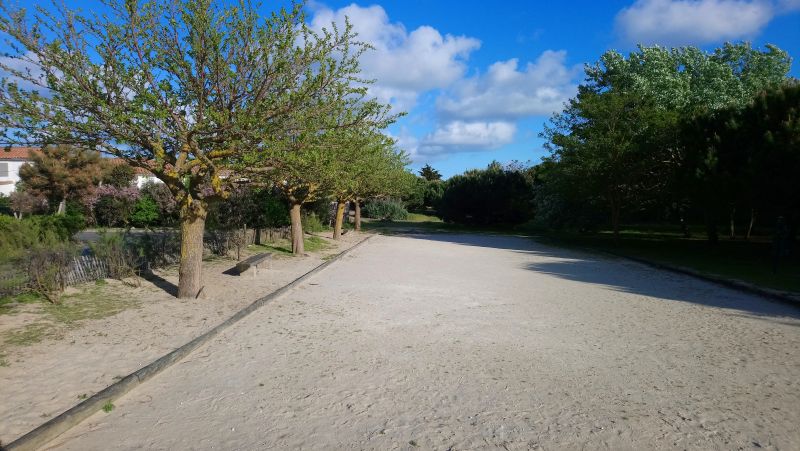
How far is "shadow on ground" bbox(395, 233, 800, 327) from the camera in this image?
31.0 feet

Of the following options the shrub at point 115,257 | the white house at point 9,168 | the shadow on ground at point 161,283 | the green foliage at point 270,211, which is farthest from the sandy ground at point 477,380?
the white house at point 9,168

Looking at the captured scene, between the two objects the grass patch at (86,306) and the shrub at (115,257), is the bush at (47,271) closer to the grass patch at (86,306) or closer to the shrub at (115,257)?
the grass patch at (86,306)

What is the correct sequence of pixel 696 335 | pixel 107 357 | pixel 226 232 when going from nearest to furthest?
pixel 107 357, pixel 696 335, pixel 226 232

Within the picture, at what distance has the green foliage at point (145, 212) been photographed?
29469mm

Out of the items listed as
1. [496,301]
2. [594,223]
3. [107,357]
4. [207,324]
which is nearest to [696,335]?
[496,301]

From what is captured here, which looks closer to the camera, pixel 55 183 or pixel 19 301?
pixel 19 301

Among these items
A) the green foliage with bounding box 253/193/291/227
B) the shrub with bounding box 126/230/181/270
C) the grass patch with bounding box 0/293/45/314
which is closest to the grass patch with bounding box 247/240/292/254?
the green foliage with bounding box 253/193/291/227

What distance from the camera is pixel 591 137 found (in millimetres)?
25172

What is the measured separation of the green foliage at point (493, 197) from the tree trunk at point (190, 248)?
36470 mm

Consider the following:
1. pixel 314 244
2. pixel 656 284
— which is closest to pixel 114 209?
pixel 314 244

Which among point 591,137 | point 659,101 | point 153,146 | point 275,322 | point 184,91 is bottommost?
point 275,322

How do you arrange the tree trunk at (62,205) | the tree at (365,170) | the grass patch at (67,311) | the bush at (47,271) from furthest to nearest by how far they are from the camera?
the tree trunk at (62,205), the tree at (365,170), the bush at (47,271), the grass patch at (67,311)

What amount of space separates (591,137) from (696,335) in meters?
19.5

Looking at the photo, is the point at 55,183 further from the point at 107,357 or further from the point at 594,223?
the point at 594,223
